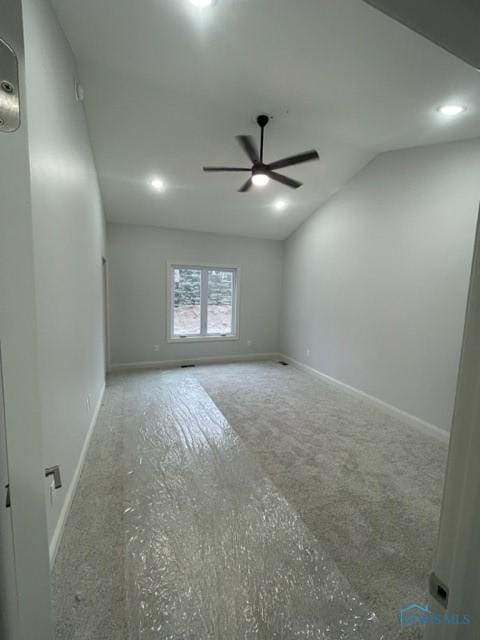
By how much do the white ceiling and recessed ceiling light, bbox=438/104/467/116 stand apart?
71mm

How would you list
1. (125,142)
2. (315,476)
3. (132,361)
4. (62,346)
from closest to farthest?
(62,346)
(315,476)
(125,142)
(132,361)

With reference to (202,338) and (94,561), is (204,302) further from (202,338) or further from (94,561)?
(94,561)

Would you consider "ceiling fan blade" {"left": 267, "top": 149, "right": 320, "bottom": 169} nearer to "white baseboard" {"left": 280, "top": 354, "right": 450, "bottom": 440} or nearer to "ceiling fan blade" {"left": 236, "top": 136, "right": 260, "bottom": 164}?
"ceiling fan blade" {"left": 236, "top": 136, "right": 260, "bottom": 164}

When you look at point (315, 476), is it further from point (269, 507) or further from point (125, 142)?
point (125, 142)

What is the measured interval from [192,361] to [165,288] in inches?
61.1

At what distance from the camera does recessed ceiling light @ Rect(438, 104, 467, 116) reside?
226 cm

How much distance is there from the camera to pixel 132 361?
5188mm

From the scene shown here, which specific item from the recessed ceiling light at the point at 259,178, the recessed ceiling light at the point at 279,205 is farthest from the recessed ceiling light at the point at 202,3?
the recessed ceiling light at the point at 279,205

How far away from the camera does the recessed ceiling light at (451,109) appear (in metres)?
2.26

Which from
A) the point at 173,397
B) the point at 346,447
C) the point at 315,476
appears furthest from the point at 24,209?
the point at 173,397

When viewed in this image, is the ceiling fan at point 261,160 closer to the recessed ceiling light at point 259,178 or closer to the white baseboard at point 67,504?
the recessed ceiling light at point 259,178

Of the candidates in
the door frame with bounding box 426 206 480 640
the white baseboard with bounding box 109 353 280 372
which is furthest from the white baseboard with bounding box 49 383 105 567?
the white baseboard with bounding box 109 353 280 372

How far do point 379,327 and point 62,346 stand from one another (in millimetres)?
3564

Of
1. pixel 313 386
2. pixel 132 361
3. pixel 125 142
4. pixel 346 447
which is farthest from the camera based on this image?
pixel 132 361
